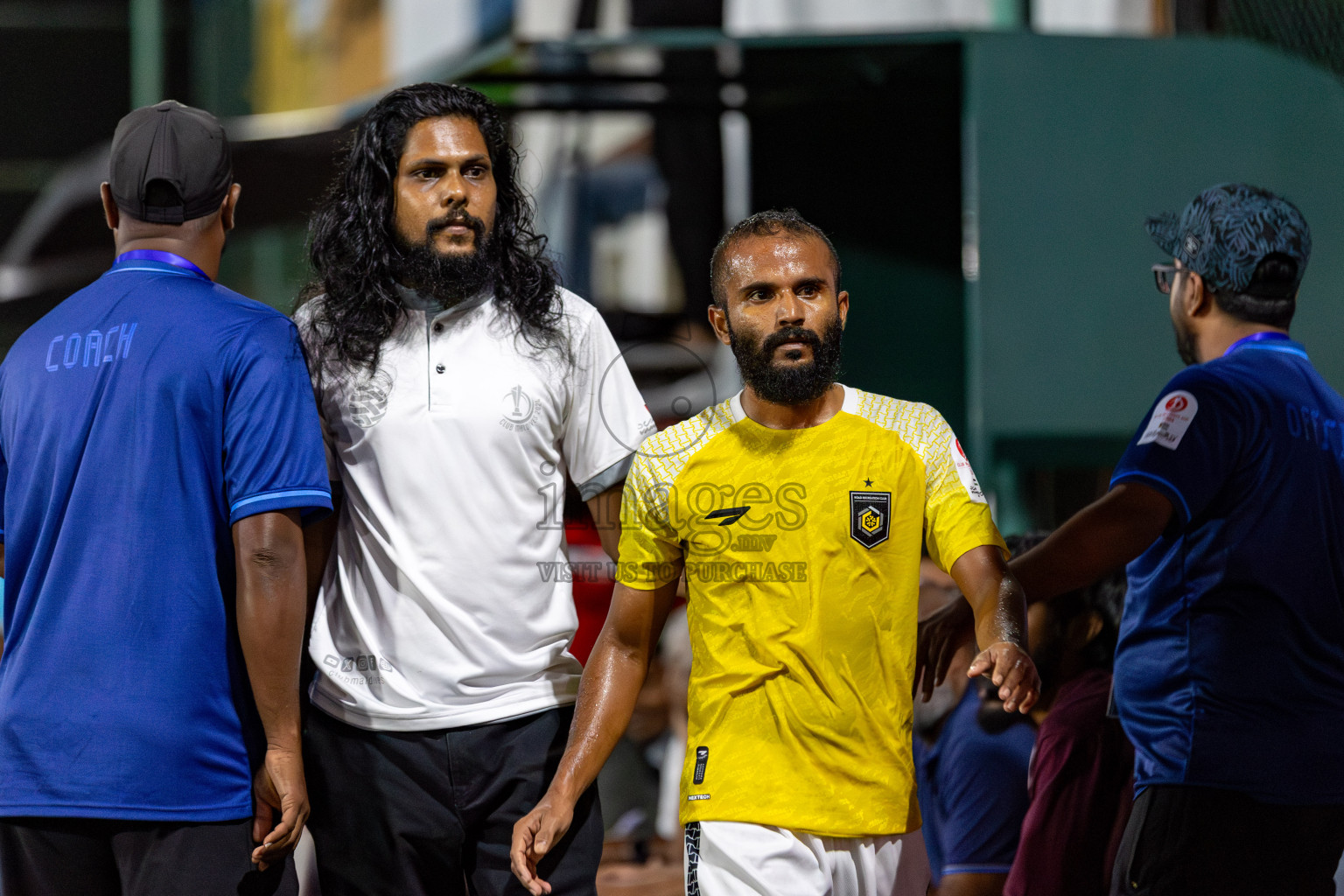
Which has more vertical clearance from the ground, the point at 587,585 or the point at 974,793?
the point at 587,585

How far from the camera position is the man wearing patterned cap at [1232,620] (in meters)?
2.67

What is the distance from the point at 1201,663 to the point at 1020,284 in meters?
2.08

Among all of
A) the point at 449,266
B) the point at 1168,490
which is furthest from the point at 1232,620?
the point at 449,266

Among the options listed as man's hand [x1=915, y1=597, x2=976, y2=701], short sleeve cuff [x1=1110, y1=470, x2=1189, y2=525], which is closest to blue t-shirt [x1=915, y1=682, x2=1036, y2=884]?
man's hand [x1=915, y1=597, x2=976, y2=701]

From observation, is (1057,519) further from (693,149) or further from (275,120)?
(275,120)

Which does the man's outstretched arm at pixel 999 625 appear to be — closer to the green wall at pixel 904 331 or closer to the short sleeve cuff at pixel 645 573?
the short sleeve cuff at pixel 645 573

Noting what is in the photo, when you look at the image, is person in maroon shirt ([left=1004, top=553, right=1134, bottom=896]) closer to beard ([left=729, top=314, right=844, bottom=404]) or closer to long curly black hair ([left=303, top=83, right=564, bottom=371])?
beard ([left=729, top=314, right=844, bottom=404])

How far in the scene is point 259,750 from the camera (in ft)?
7.80

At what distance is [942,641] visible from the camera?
2764 mm

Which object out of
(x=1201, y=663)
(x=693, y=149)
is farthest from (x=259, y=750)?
(x=693, y=149)

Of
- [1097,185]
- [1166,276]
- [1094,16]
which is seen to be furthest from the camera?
[1094,16]

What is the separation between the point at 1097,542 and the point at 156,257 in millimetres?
1834

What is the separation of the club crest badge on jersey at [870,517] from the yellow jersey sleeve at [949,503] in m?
0.09

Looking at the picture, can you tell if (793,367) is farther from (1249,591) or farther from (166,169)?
(166,169)
